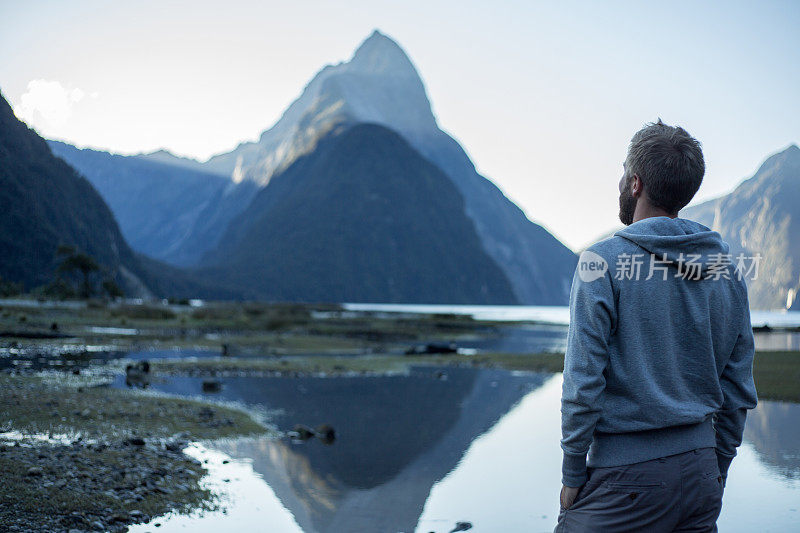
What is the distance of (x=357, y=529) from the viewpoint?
8.69m

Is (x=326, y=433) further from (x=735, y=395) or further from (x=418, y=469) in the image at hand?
(x=735, y=395)

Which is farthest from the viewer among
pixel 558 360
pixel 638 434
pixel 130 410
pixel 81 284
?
pixel 81 284

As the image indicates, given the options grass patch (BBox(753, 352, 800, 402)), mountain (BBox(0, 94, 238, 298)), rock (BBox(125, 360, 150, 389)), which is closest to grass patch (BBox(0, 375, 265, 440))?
rock (BBox(125, 360, 150, 389))

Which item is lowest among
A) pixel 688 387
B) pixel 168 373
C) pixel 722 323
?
pixel 168 373

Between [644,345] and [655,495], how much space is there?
0.60m

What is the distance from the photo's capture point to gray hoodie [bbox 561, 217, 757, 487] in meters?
2.79

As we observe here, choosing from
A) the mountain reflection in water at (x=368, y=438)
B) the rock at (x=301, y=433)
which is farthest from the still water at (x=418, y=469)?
the rock at (x=301, y=433)

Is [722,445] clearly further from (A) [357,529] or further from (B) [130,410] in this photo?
(B) [130,410]

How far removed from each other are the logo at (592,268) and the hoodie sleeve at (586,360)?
0.05 feet

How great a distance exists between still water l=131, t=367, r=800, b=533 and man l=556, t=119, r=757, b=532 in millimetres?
6239

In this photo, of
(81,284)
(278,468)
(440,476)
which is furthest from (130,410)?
(81,284)

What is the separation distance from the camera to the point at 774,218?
3878 centimetres

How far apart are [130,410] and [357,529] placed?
8328 mm

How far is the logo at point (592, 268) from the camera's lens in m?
2.79
